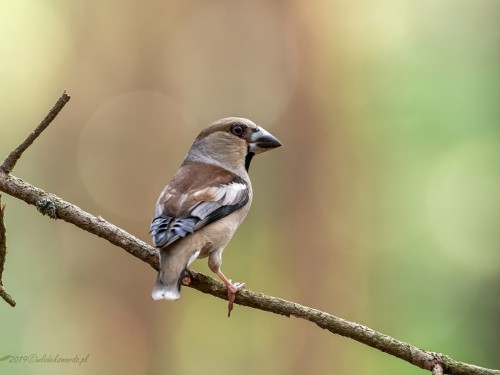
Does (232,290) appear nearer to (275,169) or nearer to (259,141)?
(259,141)

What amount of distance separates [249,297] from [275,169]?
26.6 ft

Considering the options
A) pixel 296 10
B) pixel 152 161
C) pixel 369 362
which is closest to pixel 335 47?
pixel 296 10

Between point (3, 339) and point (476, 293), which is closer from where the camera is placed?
point (3, 339)

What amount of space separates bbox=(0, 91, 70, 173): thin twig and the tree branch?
0.04 feet

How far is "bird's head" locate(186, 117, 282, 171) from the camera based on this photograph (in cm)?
489

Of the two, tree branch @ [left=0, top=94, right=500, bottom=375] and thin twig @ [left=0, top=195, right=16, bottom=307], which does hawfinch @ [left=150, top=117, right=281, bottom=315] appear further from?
thin twig @ [left=0, top=195, right=16, bottom=307]

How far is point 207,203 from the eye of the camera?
13.3 ft

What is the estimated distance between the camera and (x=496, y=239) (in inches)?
521

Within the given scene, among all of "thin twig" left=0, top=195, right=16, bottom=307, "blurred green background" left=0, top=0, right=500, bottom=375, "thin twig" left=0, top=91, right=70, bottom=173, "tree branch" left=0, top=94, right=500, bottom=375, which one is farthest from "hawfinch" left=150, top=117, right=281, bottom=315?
"blurred green background" left=0, top=0, right=500, bottom=375

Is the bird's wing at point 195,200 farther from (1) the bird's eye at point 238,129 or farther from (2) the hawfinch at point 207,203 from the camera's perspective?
(1) the bird's eye at point 238,129

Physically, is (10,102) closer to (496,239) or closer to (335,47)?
(335,47)

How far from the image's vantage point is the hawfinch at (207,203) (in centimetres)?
355

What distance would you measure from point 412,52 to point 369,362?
6.30 metres

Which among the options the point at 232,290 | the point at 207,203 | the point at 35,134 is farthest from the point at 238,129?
the point at 35,134
